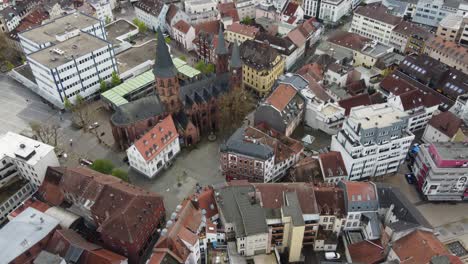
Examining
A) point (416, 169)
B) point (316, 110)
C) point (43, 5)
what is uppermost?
point (43, 5)

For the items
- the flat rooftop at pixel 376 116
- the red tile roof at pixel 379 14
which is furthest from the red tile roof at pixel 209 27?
the flat rooftop at pixel 376 116

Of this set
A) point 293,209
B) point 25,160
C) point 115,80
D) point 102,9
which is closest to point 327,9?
point 115,80

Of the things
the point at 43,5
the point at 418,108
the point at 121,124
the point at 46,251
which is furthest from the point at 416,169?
the point at 43,5

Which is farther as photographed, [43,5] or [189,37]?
[43,5]

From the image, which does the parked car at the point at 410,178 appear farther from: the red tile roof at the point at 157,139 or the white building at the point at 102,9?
the white building at the point at 102,9

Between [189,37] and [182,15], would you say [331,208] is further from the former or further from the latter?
[182,15]

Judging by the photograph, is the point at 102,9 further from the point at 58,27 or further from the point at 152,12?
the point at 58,27

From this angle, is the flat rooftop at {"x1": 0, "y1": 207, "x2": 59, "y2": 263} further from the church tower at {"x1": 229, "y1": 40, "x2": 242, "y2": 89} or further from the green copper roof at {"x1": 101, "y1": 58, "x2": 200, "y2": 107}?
the church tower at {"x1": 229, "y1": 40, "x2": 242, "y2": 89}
